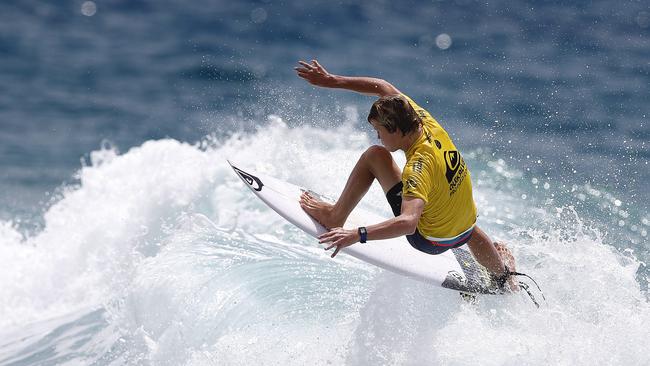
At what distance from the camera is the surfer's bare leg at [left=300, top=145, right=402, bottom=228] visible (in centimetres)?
591

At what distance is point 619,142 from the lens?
13.0 metres

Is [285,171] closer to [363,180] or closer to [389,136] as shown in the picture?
[363,180]

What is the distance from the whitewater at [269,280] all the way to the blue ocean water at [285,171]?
3 cm

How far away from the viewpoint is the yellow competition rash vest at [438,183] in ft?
17.3

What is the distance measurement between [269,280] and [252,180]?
1.43 meters

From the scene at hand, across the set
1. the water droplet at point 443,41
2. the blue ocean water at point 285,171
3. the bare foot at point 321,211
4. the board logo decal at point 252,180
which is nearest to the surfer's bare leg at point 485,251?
the blue ocean water at point 285,171

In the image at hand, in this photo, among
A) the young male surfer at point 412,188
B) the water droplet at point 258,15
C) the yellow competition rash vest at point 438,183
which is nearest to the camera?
the young male surfer at point 412,188

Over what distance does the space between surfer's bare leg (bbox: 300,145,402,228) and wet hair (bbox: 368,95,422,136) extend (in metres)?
0.47

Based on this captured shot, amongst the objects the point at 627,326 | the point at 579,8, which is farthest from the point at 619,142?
the point at 627,326

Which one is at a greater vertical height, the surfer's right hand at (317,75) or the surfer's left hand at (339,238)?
the surfer's right hand at (317,75)

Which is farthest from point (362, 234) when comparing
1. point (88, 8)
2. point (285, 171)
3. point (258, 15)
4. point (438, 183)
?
point (88, 8)

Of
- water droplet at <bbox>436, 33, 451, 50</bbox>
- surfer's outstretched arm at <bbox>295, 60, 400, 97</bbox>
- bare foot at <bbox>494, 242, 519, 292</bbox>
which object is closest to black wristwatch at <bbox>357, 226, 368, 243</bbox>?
surfer's outstretched arm at <bbox>295, 60, 400, 97</bbox>

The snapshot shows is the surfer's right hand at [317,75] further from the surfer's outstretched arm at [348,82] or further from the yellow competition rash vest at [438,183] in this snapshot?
the yellow competition rash vest at [438,183]

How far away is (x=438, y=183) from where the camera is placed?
18.1 ft
